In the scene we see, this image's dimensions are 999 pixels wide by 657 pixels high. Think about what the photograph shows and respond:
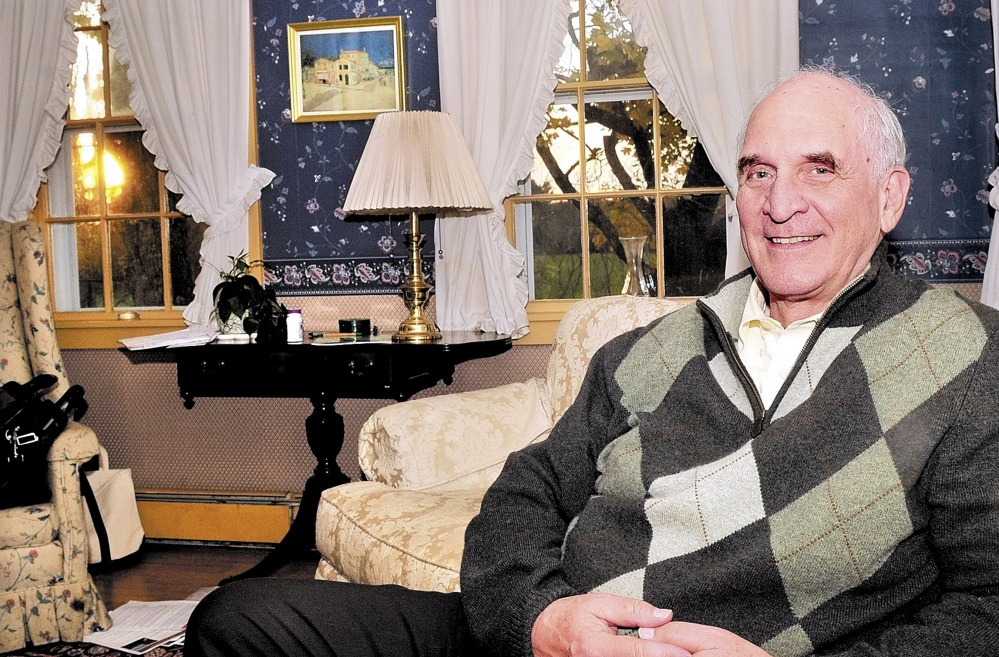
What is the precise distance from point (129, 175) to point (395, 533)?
2.60 meters

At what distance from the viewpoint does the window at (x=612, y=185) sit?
345 centimetres

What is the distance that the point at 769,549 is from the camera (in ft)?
3.91

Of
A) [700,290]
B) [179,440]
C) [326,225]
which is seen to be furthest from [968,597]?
[179,440]

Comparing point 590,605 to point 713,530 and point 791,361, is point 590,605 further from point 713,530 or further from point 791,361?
point 791,361

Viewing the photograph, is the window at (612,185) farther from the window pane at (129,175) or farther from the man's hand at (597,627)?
the man's hand at (597,627)

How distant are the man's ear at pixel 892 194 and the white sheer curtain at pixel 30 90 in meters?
3.42

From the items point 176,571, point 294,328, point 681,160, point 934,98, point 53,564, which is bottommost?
point 176,571

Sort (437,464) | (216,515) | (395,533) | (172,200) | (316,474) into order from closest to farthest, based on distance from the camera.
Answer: (395,533) < (437,464) < (316,474) < (216,515) < (172,200)

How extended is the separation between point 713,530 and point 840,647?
0.67ft

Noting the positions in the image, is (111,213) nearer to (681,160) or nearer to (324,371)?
(324,371)

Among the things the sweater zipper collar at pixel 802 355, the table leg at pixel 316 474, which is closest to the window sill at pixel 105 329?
the table leg at pixel 316 474

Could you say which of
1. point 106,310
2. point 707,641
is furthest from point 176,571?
point 707,641

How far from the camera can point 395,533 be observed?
6.43ft

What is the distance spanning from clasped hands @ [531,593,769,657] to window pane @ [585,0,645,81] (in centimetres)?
259
